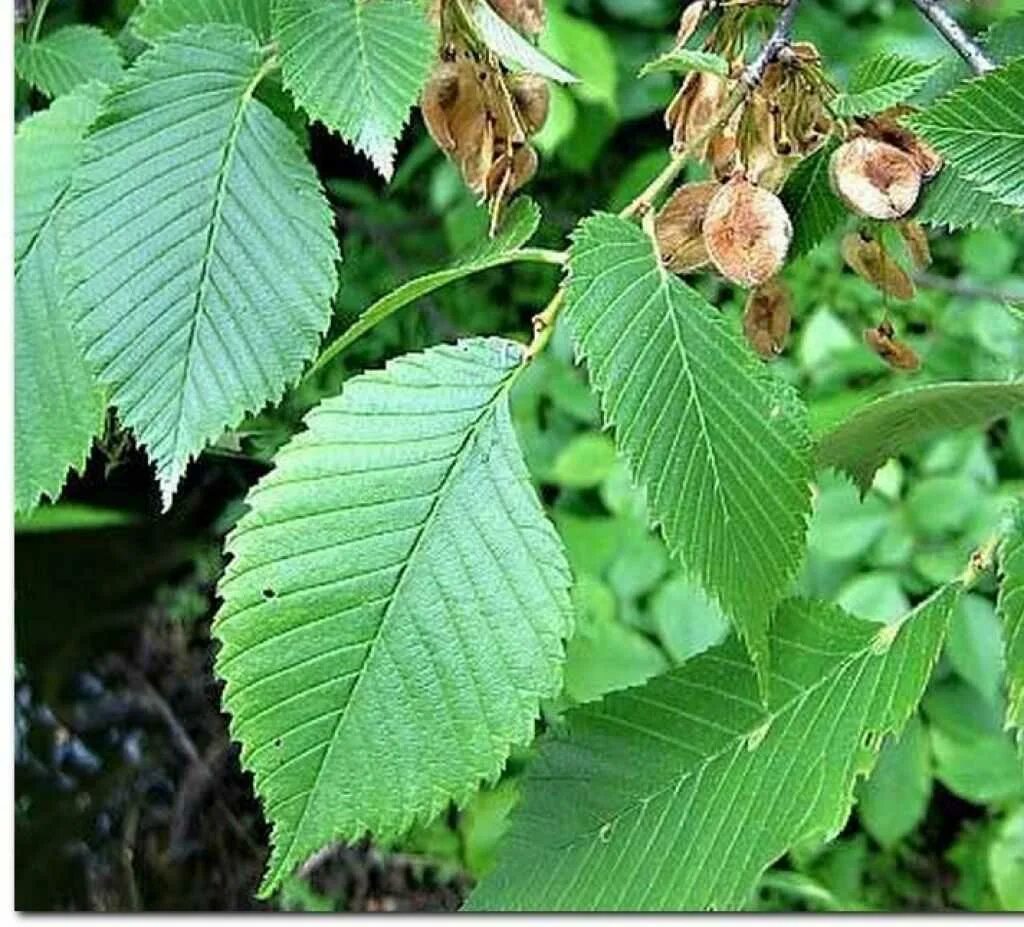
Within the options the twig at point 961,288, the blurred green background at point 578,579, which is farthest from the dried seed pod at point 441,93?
the twig at point 961,288

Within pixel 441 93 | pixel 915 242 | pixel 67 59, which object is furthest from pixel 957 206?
pixel 67 59

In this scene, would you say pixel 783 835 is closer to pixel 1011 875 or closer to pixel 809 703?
pixel 809 703

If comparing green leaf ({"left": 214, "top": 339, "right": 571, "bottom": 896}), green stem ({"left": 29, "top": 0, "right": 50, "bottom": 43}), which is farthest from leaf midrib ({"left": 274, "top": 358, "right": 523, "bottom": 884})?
green stem ({"left": 29, "top": 0, "right": 50, "bottom": 43})

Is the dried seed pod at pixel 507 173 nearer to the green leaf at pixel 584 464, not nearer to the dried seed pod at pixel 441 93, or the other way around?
the dried seed pod at pixel 441 93

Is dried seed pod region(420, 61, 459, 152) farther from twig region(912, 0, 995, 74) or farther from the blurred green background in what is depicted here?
the blurred green background

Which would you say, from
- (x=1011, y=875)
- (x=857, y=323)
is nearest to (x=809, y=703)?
(x=1011, y=875)

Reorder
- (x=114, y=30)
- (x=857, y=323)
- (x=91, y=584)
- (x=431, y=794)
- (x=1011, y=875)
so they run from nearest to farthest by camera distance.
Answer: (x=431, y=794)
(x=114, y=30)
(x=1011, y=875)
(x=857, y=323)
(x=91, y=584)
